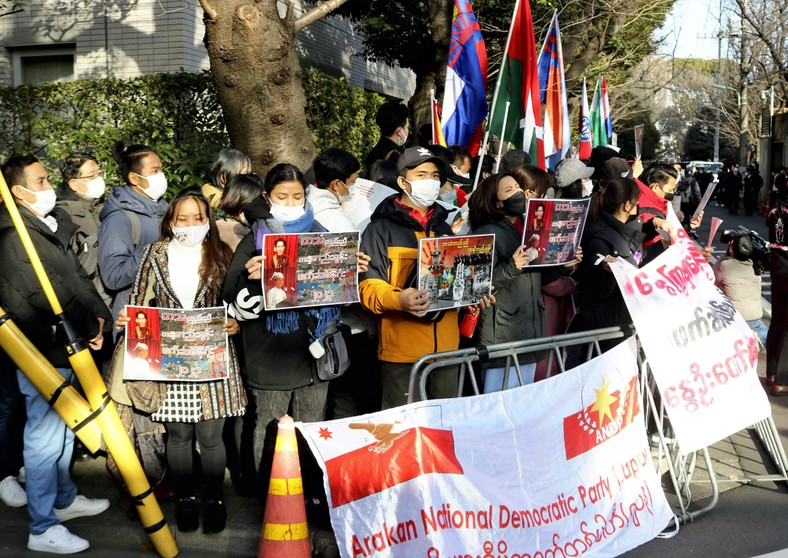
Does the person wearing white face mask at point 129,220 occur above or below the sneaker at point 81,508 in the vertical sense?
above

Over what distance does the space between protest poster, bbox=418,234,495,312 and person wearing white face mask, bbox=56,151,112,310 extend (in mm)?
2380

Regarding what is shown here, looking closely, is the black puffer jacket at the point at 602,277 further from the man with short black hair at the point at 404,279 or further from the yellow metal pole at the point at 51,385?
the yellow metal pole at the point at 51,385

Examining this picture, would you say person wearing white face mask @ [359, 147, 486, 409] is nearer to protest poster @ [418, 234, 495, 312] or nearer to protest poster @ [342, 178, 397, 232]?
protest poster @ [418, 234, 495, 312]

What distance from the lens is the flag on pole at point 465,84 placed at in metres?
8.07

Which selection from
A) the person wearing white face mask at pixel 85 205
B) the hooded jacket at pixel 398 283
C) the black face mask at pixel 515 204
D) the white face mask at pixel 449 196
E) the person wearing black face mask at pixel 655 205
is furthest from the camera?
the white face mask at pixel 449 196

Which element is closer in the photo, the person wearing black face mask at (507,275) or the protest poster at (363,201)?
the person wearing black face mask at (507,275)

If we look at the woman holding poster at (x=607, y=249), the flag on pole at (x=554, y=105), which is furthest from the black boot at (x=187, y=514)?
the flag on pole at (x=554, y=105)

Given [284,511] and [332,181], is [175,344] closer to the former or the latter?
[284,511]

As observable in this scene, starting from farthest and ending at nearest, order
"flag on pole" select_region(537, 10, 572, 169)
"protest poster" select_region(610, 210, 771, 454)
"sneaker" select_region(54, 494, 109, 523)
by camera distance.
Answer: "flag on pole" select_region(537, 10, 572, 169) → "sneaker" select_region(54, 494, 109, 523) → "protest poster" select_region(610, 210, 771, 454)

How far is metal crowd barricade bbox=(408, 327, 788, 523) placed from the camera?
14.4 feet

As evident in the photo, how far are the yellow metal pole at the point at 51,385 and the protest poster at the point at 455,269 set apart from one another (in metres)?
1.79

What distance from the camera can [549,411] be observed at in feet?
14.5

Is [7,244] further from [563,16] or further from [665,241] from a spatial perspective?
[563,16]

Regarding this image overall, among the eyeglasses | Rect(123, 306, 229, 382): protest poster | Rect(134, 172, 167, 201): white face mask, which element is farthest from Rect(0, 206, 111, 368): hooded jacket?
the eyeglasses
